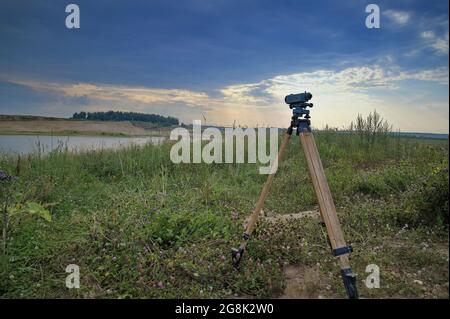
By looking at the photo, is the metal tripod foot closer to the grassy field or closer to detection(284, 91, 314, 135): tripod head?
the grassy field

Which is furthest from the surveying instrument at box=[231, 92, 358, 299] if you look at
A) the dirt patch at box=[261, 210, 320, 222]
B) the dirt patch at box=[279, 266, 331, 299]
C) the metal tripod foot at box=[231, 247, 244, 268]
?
the dirt patch at box=[261, 210, 320, 222]

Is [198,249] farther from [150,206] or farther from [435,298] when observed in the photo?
[435,298]

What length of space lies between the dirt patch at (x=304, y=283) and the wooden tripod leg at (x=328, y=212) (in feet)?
1.18

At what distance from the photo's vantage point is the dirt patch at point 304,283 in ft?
9.68

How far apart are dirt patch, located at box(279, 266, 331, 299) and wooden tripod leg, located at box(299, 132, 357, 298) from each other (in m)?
0.36

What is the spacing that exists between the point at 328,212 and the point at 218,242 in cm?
133

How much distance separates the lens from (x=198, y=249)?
3.56 m

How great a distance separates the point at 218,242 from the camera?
369 centimetres

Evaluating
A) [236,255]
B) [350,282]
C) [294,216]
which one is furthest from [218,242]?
[294,216]

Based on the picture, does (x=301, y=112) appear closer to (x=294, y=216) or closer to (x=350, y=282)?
(x=350, y=282)

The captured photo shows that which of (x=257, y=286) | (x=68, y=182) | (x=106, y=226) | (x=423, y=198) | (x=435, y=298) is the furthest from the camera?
(x=68, y=182)

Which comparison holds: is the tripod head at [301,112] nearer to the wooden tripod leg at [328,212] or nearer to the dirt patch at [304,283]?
the wooden tripod leg at [328,212]
